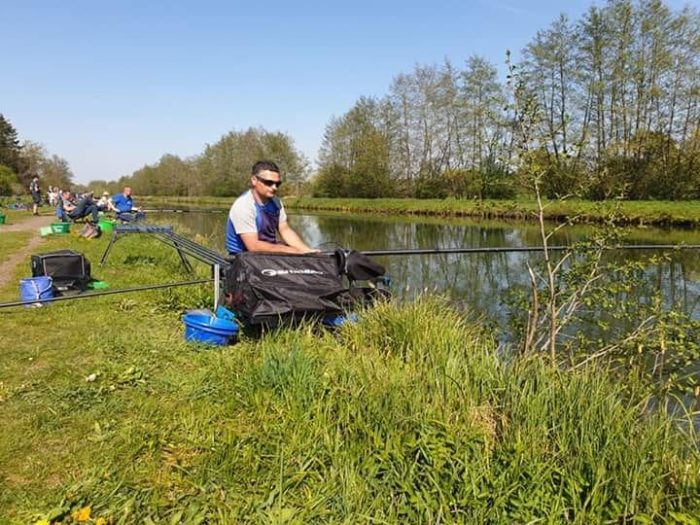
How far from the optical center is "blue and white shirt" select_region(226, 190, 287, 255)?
14.1ft

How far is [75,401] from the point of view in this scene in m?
2.93

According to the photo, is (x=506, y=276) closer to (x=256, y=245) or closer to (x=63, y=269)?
(x=256, y=245)

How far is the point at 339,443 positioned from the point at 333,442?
39 millimetres

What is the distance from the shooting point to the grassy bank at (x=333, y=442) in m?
2.07

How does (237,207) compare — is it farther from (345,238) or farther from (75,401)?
(345,238)

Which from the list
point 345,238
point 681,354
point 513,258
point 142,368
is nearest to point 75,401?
point 142,368

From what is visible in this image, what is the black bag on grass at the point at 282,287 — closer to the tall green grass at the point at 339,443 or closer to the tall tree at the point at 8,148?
the tall green grass at the point at 339,443

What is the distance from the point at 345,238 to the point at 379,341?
1495cm

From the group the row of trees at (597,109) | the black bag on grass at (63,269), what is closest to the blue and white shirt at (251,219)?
the black bag on grass at (63,269)

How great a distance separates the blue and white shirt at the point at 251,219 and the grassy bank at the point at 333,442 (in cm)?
126

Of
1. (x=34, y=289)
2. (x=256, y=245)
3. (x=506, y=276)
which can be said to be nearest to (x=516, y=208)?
(x=256, y=245)

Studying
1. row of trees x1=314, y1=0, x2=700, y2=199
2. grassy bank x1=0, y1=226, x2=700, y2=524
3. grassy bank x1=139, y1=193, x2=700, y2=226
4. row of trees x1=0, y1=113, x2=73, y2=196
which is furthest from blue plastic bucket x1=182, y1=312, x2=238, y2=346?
row of trees x1=0, y1=113, x2=73, y2=196

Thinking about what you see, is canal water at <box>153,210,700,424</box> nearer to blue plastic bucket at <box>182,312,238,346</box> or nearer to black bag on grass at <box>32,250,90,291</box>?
blue plastic bucket at <box>182,312,238,346</box>

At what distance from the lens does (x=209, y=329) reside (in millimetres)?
3938
